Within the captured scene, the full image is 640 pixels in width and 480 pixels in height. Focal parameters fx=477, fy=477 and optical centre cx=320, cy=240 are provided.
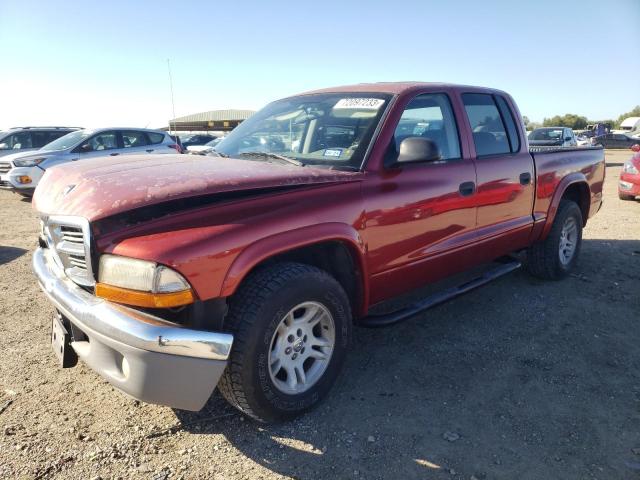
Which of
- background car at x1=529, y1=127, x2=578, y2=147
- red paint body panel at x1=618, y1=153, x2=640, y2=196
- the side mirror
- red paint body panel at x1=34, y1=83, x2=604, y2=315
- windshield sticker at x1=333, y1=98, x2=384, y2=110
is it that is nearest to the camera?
red paint body panel at x1=34, y1=83, x2=604, y2=315

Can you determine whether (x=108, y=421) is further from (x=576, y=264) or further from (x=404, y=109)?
(x=576, y=264)

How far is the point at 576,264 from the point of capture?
5.46 m

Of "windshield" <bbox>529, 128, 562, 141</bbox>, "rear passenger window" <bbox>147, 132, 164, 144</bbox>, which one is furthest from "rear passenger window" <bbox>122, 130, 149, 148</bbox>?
"windshield" <bbox>529, 128, 562, 141</bbox>

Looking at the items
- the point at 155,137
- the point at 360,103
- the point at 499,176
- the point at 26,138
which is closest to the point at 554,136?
the point at 155,137

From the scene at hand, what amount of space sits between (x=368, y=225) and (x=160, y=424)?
5.42 ft

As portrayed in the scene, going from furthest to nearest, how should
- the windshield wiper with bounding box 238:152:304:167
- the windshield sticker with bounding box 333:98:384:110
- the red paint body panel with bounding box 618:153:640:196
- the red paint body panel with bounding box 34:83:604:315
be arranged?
the red paint body panel with bounding box 618:153:640:196 → the windshield sticker with bounding box 333:98:384:110 → the windshield wiper with bounding box 238:152:304:167 → the red paint body panel with bounding box 34:83:604:315

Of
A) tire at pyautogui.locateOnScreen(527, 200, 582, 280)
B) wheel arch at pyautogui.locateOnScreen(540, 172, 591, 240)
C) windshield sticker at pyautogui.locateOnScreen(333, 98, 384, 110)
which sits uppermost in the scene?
windshield sticker at pyautogui.locateOnScreen(333, 98, 384, 110)

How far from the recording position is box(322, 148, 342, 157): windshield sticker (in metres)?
3.10

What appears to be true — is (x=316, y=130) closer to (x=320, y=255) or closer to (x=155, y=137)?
(x=320, y=255)

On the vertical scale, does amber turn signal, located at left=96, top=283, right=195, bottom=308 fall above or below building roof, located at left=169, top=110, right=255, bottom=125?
below

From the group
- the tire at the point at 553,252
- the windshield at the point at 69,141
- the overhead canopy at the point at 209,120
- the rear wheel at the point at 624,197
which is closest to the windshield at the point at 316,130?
the tire at the point at 553,252

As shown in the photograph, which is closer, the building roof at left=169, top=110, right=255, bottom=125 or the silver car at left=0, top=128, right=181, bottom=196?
the silver car at left=0, top=128, right=181, bottom=196

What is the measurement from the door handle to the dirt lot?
3.75ft

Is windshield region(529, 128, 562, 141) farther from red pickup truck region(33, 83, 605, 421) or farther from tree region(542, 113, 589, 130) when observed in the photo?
tree region(542, 113, 589, 130)
